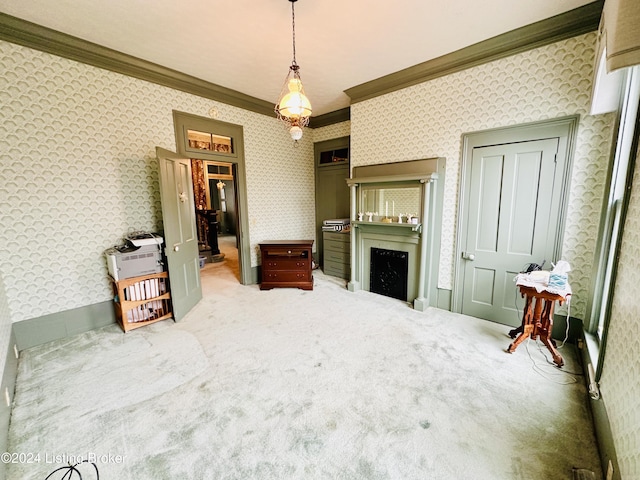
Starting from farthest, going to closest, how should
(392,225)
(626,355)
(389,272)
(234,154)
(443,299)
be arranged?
(234,154) < (389,272) < (392,225) < (443,299) < (626,355)

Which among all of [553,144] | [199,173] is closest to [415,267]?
[553,144]

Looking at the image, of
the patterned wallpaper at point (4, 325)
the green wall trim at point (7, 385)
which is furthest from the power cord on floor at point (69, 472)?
the patterned wallpaper at point (4, 325)

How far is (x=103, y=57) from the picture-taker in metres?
2.87

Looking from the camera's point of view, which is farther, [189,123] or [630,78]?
[189,123]

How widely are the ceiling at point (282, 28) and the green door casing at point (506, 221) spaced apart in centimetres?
124

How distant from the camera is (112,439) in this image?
5.39 ft

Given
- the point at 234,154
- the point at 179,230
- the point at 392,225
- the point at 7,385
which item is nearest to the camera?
the point at 7,385

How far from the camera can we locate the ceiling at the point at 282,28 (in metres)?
2.27

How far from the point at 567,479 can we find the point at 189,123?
4.90 meters

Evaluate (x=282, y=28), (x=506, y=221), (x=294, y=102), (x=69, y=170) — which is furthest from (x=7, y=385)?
(x=506, y=221)

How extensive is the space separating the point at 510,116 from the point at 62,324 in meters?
5.37

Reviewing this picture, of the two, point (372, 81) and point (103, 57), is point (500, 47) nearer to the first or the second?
point (372, 81)

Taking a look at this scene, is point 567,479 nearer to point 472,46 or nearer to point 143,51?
point 472,46

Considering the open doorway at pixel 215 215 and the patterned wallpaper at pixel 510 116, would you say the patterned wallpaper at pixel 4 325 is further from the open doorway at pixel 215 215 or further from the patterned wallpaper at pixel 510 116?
the patterned wallpaper at pixel 510 116
